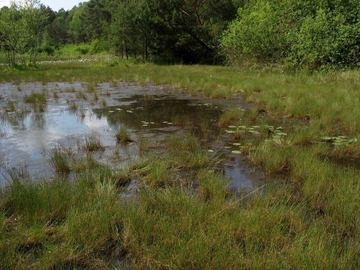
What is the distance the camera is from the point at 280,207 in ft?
11.5

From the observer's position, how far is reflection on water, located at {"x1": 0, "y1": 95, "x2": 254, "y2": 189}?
5.41m

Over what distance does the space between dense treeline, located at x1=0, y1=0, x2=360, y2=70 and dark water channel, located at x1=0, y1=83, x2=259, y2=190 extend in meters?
7.84

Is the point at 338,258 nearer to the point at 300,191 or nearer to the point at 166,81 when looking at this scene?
the point at 300,191

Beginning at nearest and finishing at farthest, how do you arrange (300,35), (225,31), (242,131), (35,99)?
(242,131) → (35,99) → (300,35) → (225,31)

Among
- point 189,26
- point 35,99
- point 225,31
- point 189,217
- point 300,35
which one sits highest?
point 189,26

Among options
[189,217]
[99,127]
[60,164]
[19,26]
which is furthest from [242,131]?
[19,26]

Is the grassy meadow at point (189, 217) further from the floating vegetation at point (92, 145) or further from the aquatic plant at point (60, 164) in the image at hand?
the floating vegetation at point (92, 145)

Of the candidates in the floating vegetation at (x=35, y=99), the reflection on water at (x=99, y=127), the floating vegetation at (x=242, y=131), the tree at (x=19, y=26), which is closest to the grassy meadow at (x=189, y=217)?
the reflection on water at (x=99, y=127)

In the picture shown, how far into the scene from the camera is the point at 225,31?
22.2m

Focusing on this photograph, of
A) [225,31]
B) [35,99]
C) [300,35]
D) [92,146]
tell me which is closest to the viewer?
[92,146]

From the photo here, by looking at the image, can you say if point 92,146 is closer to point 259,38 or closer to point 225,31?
point 259,38

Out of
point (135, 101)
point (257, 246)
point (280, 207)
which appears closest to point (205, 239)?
point (257, 246)

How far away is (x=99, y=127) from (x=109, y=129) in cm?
36

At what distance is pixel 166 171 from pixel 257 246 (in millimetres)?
2117
